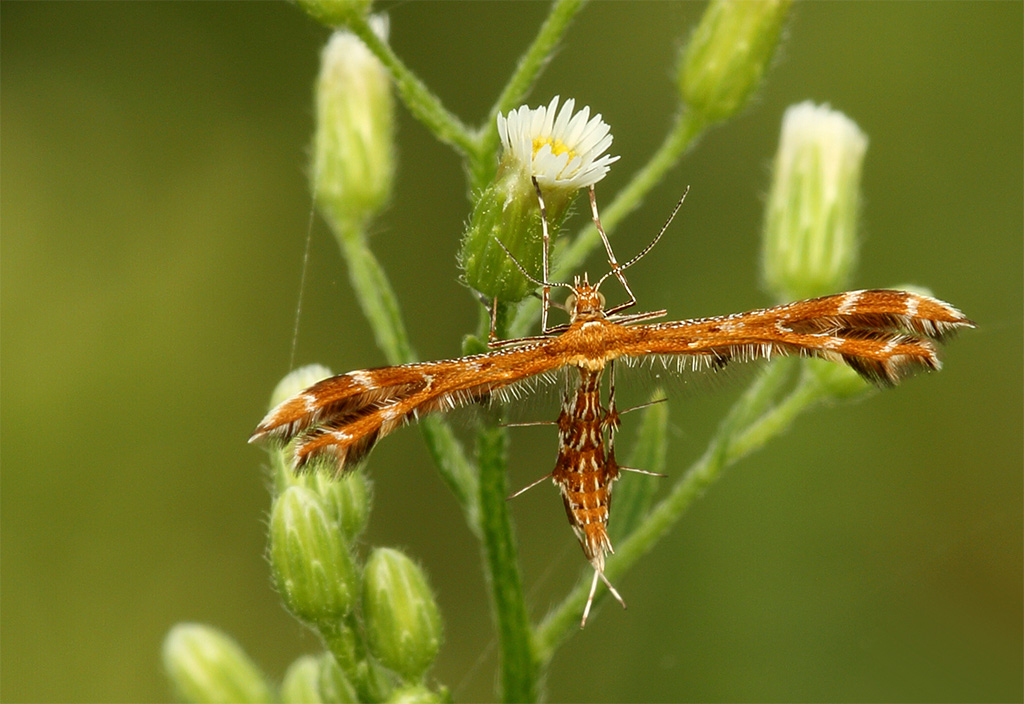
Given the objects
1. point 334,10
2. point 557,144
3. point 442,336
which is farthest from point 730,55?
point 442,336

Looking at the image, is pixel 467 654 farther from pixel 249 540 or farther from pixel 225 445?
pixel 225 445

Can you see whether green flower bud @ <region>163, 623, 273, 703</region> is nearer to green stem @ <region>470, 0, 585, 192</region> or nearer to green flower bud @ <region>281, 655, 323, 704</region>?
green flower bud @ <region>281, 655, 323, 704</region>

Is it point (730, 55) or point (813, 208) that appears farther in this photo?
point (813, 208)

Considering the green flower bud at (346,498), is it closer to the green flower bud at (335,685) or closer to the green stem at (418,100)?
the green flower bud at (335,685)

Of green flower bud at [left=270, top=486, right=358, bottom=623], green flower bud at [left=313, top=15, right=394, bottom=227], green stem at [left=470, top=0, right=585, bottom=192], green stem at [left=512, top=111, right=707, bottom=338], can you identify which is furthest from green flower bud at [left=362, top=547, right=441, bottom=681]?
green flower bud at [left=313, top=15, right=394, bottom=227]

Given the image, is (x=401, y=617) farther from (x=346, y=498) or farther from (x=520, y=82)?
(x=520, y=82)

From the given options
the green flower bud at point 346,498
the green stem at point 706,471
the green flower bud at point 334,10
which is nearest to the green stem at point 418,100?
the green flower bud at point 334,10
